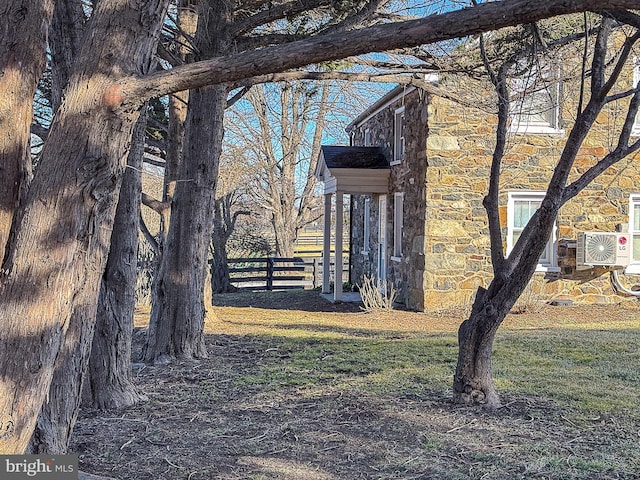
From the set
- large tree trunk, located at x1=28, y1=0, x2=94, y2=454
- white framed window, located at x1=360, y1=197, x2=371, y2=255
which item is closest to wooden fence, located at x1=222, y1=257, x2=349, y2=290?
white framed window, located at x1=360, y1=197, x2=371, y2=255

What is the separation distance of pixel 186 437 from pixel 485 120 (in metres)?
9.34

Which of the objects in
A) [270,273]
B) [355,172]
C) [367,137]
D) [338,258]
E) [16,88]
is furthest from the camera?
[270,273]

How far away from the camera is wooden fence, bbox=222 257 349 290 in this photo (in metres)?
20.2

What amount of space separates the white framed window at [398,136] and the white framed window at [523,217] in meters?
2.64

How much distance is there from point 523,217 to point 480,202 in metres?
0.93

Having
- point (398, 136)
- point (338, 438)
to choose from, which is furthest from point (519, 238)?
point (398, 136)

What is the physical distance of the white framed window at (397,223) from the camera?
14298 millimetres

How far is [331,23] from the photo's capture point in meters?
8.06

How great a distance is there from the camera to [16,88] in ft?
9.71

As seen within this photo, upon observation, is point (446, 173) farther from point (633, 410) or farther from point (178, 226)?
point (633, 410)

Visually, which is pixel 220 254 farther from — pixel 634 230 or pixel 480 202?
pixel 634 230

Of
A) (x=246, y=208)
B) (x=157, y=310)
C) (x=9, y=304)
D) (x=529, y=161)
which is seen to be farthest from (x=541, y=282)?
(x=246, y=208)

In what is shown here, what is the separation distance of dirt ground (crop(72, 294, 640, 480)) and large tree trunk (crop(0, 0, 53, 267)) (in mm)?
1871

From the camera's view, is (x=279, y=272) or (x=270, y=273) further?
(x=279, y=272)
